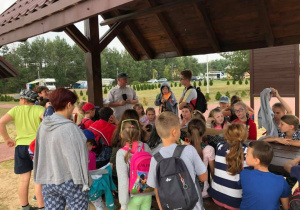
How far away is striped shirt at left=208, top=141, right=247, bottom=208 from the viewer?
244 centimetres

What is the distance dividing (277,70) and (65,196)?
8.22m

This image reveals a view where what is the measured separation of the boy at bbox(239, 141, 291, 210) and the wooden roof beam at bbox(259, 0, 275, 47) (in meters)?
2.91

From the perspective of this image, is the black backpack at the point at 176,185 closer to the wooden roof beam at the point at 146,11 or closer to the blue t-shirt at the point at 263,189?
the blue t-shirt at the point at 263,189

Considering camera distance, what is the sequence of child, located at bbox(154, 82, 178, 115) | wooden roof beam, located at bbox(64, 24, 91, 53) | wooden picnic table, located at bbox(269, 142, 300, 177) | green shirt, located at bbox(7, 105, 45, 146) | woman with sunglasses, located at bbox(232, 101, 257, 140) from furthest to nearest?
child, located at bbox(154, 82, 178, 115) → wooden roof beam, located at bbox(64, 24, 91, 53) → woman with sunglasses, located at bbox(232, 101, 257, 140) → green shirt, located at bbox(7, 105, 45, 146) → wooden picnic table, located at bbox(269, 142, 300, 177)

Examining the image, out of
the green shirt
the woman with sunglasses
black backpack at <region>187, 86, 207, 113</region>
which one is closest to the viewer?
the green shirt

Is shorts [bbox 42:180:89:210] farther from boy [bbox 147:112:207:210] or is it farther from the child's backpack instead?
the child's backpack

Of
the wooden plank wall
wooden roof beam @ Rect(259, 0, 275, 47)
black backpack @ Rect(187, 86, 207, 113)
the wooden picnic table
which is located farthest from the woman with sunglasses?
the wooden plank wall

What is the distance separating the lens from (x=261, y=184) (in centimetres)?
213

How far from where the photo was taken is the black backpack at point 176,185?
1.96 m

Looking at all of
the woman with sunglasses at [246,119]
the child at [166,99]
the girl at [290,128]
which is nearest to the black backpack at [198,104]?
the child at [166,99]

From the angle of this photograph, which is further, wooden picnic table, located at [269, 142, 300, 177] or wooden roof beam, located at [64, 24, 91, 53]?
wooden roof beam, located at [64, 24, 91, 53]

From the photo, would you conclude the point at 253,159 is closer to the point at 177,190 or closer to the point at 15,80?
the point at 177,190

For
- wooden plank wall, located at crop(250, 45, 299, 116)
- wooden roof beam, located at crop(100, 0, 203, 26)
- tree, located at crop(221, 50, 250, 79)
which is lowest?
wooden plank wall, located at crop(250, 45, 299, 116)

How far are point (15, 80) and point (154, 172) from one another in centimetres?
5174
